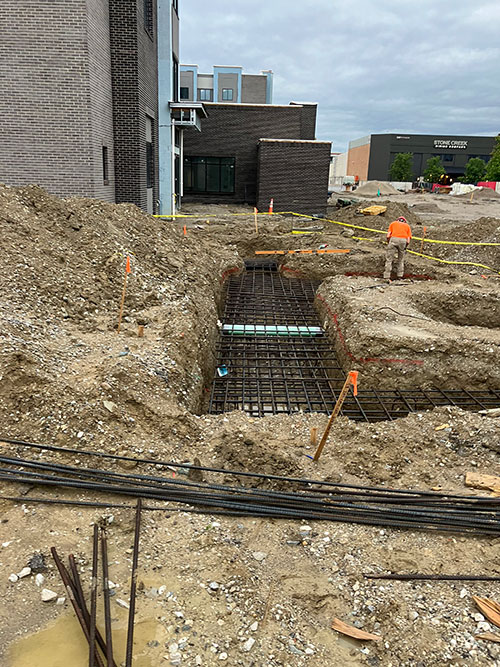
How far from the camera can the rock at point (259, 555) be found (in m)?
3.63

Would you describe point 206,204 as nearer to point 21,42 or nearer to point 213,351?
point 21,42

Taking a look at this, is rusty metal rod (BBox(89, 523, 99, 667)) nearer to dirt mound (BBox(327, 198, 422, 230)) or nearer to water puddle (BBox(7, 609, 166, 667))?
water puddle (BBox(7, 609, 166, 667))

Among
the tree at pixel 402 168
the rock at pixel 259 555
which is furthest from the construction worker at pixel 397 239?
the tree at pixel 402 168

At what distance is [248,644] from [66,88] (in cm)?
1309

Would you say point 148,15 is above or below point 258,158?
above

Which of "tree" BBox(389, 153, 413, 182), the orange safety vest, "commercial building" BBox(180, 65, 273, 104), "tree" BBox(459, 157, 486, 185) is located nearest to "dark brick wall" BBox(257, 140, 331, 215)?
the orange safety vest

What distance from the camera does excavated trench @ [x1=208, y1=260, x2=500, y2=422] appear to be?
279 inches

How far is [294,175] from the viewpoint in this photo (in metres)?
25.0

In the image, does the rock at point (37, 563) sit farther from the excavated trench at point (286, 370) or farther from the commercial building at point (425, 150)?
the commercial building at point (425, 150)

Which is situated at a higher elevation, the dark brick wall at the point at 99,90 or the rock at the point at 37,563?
the dark brick wall at the point at 99,90

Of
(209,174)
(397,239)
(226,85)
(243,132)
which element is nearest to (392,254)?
(397,239)

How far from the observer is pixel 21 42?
11500 mm

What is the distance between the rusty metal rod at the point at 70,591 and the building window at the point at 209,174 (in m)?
27.4

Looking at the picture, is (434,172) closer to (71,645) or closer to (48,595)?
(48,595)
